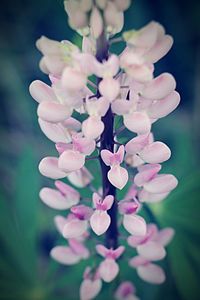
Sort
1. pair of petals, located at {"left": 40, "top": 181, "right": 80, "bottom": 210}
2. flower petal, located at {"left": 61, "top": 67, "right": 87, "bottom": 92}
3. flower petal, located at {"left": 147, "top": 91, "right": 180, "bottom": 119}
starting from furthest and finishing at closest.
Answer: pair of petals, located at {"left": 40, "top": 181, "right": 80, "bottom": 210}
flower petal, located at {"left": 147, "top": 91, "right": 180, "bottom": 119}
flower petal, located at {"left": 61, "top": 67, "right": 87, "bottom": 92}

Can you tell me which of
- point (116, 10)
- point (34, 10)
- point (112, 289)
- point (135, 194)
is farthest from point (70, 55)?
point (34, 10)

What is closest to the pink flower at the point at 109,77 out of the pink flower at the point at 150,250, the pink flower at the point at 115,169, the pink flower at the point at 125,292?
the pink flower at the point at 115,169

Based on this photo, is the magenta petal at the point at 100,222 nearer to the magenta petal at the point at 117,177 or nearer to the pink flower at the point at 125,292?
the magenta petal at the point at 117,177

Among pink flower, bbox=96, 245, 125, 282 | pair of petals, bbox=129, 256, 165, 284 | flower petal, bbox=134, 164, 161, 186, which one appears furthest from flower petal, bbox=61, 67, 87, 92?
pair of petals, bbox=129, 256, 165, 284

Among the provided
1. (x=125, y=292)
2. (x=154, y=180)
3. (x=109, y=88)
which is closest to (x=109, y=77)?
(x=109, y=88)

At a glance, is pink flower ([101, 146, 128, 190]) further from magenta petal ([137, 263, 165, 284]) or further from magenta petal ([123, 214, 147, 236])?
magenta petal ([137, 263, 165, 284])

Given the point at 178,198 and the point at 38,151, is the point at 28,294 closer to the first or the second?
the point at 178,198

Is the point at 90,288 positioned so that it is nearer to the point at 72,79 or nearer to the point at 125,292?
the point at 125,292
